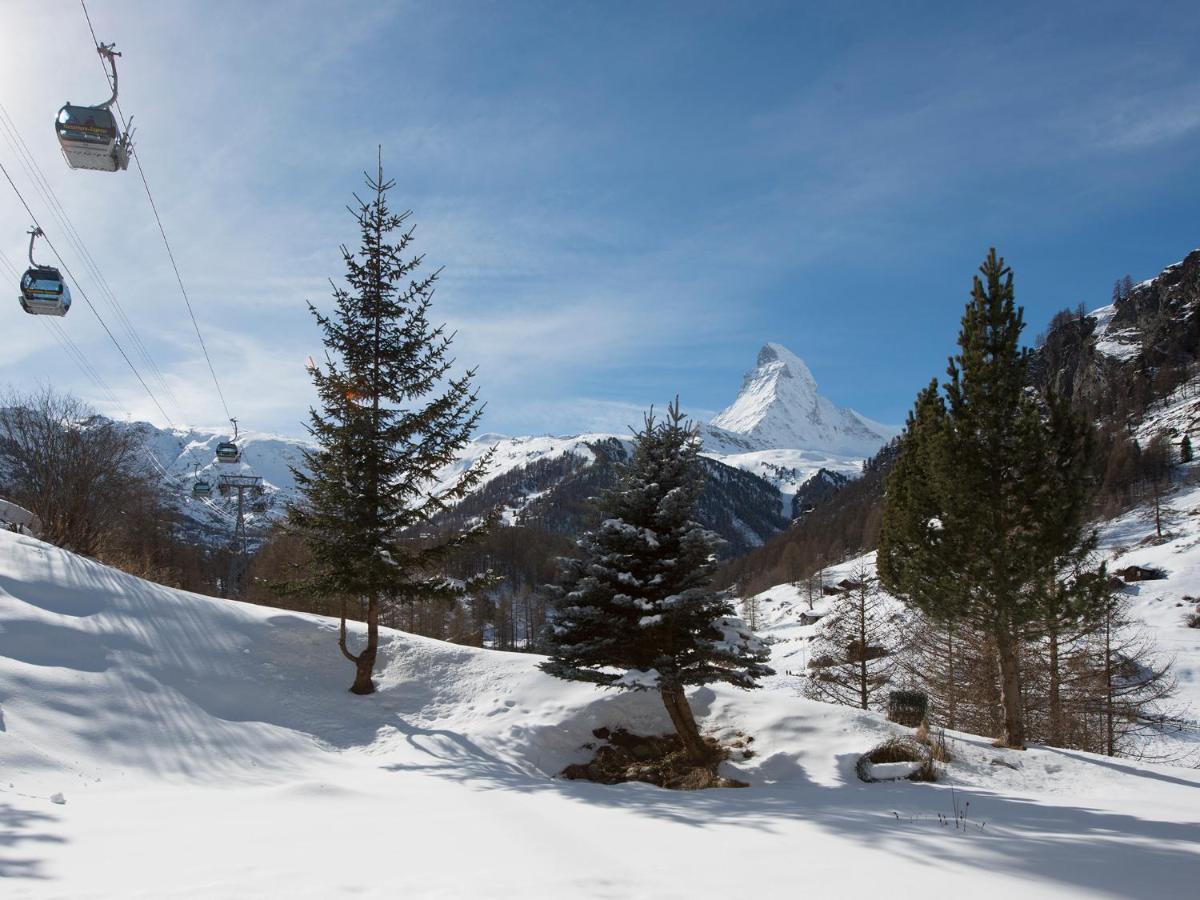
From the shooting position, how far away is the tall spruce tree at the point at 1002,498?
1350cm

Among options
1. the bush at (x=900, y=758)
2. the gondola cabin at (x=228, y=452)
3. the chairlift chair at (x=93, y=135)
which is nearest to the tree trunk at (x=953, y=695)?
the bush at (x=900, y=758)

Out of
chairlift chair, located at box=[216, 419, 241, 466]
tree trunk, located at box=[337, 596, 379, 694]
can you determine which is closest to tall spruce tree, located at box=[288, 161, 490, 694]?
tree trunk, located at box=[337, 596, 379, 694]

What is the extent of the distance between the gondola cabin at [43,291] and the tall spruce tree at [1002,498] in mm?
18555

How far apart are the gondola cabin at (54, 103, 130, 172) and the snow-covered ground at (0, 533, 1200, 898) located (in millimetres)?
7839

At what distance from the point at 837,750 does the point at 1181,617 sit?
5583cm

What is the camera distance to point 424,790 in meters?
8.36

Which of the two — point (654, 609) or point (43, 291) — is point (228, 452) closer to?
point (43, 291)

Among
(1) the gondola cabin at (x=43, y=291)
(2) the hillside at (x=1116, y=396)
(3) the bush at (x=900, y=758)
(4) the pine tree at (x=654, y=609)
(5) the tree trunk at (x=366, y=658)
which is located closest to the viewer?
(3) the bush at (x=900, y=758)

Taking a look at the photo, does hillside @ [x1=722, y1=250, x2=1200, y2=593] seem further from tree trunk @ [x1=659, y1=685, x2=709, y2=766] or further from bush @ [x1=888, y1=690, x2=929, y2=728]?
tree trunk @ [x1=659, y1=685, x2=709, y2=766]

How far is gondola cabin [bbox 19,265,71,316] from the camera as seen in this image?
41.8 feet

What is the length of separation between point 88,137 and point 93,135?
79mm

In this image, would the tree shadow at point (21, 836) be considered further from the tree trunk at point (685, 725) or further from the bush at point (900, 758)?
the bush at point (900, 758)

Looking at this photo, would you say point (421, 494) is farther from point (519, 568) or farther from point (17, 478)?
point (519, 568)

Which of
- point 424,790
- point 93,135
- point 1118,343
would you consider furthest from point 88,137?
point 1118,343
